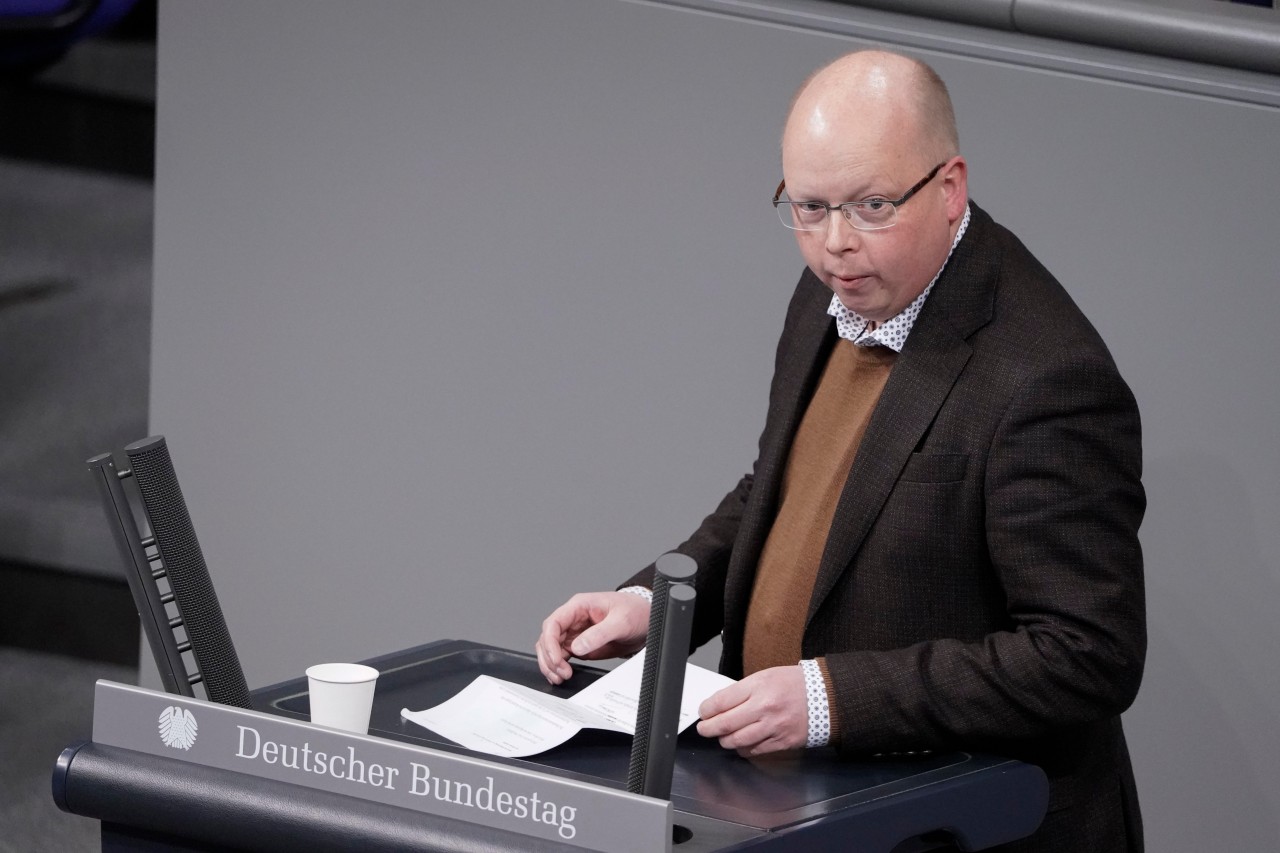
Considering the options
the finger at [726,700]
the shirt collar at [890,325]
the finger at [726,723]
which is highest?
the shirt collar at [890,325]

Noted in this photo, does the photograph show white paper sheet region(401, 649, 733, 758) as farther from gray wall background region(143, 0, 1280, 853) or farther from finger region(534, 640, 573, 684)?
gray wall background region(143, 0, 1280, 853)

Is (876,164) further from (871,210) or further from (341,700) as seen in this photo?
(341,700)

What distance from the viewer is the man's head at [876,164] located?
1.75 meters

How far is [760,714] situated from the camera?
159 cm

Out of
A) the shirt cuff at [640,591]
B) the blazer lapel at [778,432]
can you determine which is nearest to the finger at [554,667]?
the shirt cuff at [640,591]

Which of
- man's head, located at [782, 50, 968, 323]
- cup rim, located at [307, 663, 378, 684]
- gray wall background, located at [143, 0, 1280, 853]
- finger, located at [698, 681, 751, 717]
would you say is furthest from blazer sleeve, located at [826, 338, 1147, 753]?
gray wall background, located at [143, 0, 1280, 853]

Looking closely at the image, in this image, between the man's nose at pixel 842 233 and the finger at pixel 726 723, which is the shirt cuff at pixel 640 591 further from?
the man's nose at pixel 842 233

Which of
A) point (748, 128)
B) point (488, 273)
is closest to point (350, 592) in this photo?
point (488, 273)

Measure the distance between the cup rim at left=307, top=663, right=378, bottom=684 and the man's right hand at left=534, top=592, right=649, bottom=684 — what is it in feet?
1.21

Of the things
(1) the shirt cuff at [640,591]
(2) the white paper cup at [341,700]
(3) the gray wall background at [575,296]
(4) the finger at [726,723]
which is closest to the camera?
(2) the white paper cup at [341,700]

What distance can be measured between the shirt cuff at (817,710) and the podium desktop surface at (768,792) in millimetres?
26

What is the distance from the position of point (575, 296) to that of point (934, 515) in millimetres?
1500

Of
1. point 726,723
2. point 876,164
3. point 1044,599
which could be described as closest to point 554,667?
point 726,723

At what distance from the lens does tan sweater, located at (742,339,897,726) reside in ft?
6.26
